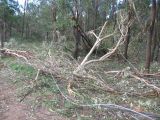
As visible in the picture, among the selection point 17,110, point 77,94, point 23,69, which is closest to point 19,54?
point 23,69

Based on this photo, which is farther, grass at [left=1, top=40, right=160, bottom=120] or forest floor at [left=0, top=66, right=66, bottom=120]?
grass at [left=1, top=40, right=160, bottom=120]

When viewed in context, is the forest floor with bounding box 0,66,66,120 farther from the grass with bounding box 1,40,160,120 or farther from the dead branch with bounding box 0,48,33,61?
the dead branch with bounding box 0,48,33,61

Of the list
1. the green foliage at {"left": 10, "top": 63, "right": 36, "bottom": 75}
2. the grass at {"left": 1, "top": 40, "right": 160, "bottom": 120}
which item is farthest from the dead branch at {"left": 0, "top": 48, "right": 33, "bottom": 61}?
the grass at {"left": 1, "top": 40, "right": 160, "bottom": 120}

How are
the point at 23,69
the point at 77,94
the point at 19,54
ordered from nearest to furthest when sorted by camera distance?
the point at 77,94, the point at 23,69, the point at 19,54

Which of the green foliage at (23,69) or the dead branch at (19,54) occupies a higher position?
the dead branch at (19,54)

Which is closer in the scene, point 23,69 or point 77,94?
point 77,94

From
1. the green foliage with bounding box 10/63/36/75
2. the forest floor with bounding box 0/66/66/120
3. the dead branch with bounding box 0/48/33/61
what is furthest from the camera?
the dead branch with bounding box 0/48/33/61

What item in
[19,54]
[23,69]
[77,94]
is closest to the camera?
[77,94]

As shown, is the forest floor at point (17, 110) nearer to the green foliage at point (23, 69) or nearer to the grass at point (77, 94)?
the grass at point (77, 94)

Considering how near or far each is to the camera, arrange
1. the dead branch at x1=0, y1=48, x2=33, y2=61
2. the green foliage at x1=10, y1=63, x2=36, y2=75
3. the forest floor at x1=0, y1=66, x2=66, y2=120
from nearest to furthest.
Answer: the forest floor at x1=0, y1=66, x2=66, y2=120, the green foliage at x1=10, y1=63, x2=36, y2=75, the dead branch at x1=0, y1=48, x2=33, y2=61

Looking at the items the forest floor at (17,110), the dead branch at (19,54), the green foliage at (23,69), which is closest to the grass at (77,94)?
the green foliage at (23,69)

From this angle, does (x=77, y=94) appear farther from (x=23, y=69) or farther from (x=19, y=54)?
(x=19, y=54)

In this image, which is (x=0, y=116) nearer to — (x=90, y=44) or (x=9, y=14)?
(x=90, y=44)

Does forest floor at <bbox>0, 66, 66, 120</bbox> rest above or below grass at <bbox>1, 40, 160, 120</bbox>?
below
